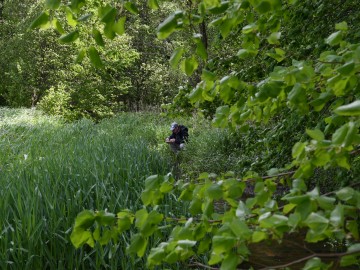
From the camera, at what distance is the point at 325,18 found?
309 centimetres

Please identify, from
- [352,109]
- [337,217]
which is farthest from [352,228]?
[352,109]

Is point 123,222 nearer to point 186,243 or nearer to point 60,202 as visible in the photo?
point 186,243

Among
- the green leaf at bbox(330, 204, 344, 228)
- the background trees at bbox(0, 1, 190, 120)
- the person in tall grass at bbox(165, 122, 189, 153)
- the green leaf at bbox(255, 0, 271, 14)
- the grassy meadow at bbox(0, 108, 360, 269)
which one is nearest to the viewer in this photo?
the green leaf at bbox(330, 204, 344, 228)

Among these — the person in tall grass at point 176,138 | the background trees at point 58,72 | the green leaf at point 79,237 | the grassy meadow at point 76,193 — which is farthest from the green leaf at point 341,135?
the background trees at point 58,72

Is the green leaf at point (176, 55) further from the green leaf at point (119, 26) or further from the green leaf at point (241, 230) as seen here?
the green leaf at point (241, 230)

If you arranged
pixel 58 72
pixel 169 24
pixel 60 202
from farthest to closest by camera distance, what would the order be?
pixel 58 72, pixel 60 202, pixel 169 24

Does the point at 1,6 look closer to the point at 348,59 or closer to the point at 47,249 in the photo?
the point at 47,249

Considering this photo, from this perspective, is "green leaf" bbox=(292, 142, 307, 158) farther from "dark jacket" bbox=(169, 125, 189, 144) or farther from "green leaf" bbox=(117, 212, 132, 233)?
"dark jacket" bbox=(169, 125, 189, 144)

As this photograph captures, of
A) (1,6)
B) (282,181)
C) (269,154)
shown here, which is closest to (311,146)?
(282,181)

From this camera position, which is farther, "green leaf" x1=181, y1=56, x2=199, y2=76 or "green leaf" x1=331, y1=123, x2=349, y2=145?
"green leaf" x1=181, y1=56, x2=199, y2=76

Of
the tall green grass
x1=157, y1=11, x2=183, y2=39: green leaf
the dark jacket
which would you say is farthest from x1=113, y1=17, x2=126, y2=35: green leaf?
the dark jacket

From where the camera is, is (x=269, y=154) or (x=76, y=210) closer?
(x=269, y=154)

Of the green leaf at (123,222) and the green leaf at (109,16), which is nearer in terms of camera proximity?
the green leaf at (109,16)

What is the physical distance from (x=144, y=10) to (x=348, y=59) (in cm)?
2968
